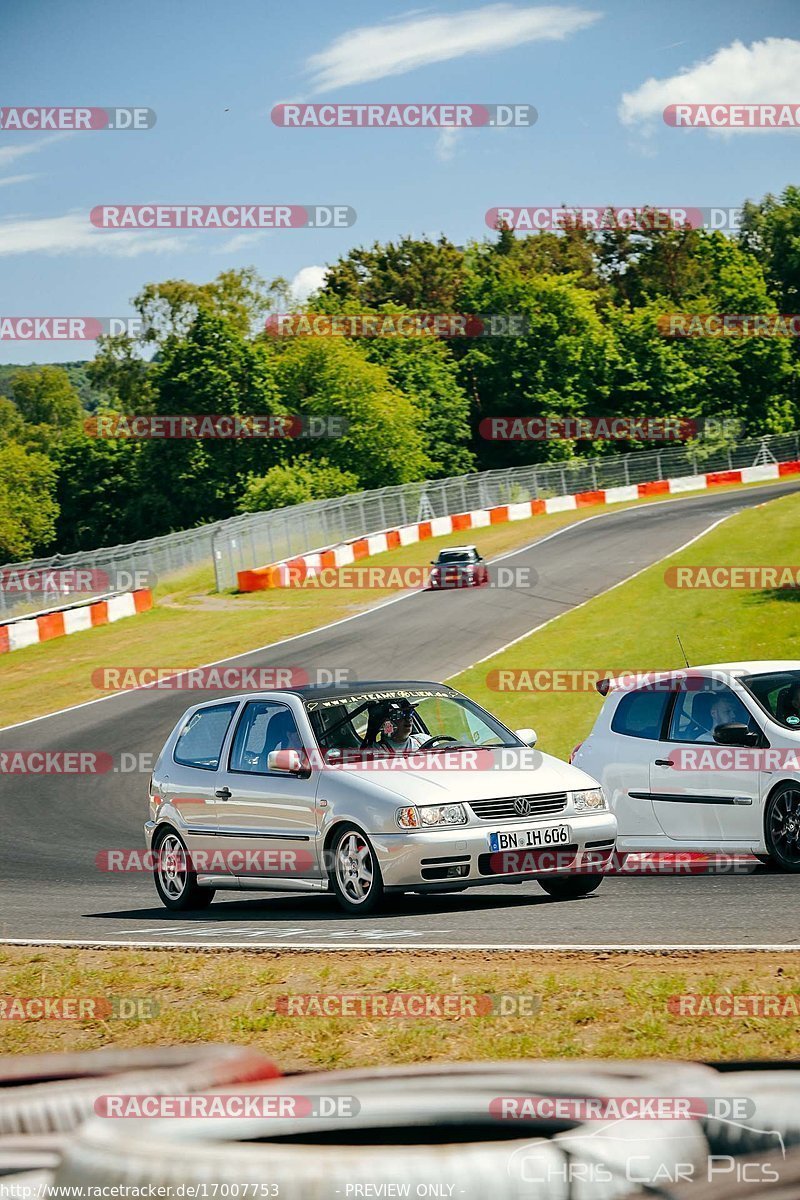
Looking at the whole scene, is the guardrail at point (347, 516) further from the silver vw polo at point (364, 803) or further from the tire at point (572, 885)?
the tire at point (572, 885)

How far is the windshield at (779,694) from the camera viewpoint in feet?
39.8

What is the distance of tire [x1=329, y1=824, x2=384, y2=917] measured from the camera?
→ 1070cm

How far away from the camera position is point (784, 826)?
11633 mm

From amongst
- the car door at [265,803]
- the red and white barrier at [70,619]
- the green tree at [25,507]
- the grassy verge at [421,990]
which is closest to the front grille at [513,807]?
the car door at [265,803]

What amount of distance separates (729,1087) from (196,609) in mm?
42149

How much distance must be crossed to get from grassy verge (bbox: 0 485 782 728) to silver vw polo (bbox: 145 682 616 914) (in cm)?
1944

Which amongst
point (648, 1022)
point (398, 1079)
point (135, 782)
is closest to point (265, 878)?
point (648, 1022)

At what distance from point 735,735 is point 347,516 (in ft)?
157

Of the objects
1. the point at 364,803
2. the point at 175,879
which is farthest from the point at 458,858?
the point at 175,879

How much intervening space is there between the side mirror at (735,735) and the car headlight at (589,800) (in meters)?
1.21

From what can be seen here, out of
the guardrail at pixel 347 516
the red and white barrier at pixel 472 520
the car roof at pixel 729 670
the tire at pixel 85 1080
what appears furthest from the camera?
the red and white barrier at pixel 472 520

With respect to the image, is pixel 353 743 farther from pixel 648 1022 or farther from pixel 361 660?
pixel 361 660

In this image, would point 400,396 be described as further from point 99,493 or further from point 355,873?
point 355,873

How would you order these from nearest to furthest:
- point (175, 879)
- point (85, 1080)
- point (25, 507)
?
point (85, 1080)
point (175, 879)
point (25, 507)
